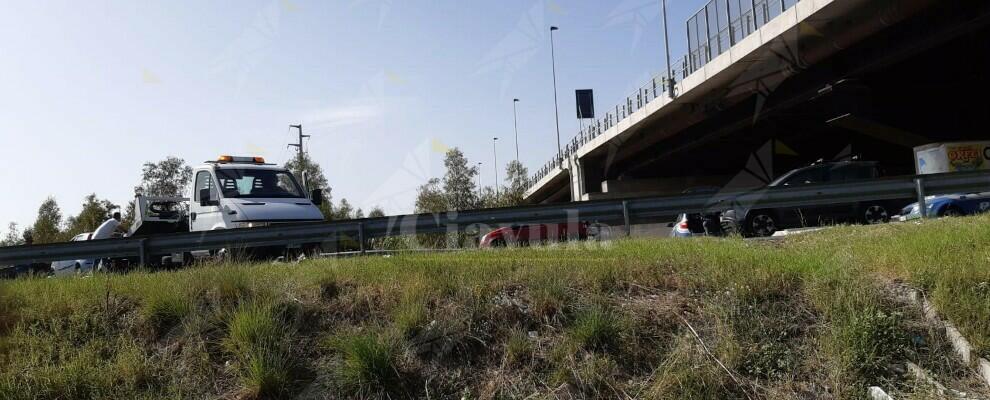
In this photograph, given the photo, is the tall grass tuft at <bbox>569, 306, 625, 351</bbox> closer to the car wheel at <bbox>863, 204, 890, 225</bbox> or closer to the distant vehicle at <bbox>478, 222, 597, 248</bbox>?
the distant vehicle at <bbox>478, 222, 597, 248</bbox>

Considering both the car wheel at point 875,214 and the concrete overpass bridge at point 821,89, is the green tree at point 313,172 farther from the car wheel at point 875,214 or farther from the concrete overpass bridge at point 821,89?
the car wheel at point 875,214

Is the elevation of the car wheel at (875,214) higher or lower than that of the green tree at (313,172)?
lower

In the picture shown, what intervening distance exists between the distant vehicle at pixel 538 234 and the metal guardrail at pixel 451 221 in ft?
1.43

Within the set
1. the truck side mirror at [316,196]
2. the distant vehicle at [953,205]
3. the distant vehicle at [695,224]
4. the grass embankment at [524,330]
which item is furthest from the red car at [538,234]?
the distant vehicle at [953,205]

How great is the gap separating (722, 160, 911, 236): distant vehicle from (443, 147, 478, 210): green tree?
135 ft

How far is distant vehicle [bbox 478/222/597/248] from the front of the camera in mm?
9781

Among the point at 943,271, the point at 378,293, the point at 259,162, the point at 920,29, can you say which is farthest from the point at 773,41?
the point at 378,293

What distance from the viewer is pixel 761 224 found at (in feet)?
46.9

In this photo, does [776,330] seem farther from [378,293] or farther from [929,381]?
[378,293]

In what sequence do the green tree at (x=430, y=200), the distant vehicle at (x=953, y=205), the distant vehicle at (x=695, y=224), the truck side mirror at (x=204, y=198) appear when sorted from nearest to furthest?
the truck side mirror at (x=204, y=198), the distant vehicle at (x=953, y=205), the distant vehicle at (x=695, y=224), the green tree at (x=430, y=200)

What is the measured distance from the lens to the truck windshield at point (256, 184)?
13672 millimetres

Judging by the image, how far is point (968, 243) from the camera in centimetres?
578

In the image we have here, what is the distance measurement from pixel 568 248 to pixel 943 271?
379 centimetres

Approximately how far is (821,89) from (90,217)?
58834 millimetres
